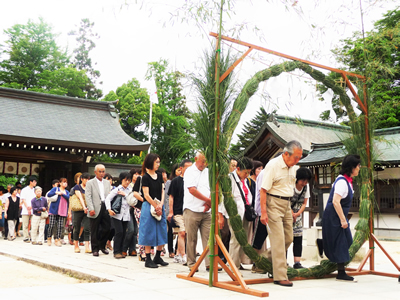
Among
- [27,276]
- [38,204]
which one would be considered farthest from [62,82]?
[27,276]

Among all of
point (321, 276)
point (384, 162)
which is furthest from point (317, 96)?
point (384, 162)

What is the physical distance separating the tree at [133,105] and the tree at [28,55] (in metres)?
5.66

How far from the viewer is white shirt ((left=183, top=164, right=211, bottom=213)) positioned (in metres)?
5.95

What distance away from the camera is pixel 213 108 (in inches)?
201

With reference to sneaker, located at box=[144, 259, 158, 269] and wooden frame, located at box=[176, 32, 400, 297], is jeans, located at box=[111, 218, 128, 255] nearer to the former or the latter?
sneaker, located at box=[144, 259, 158, 269]

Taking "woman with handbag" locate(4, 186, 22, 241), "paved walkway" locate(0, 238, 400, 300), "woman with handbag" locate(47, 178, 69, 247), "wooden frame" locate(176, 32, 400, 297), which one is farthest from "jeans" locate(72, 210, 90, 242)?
"woman with handbag" locate(4, 186, 22, 241)

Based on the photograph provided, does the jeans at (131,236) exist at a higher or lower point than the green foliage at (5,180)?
lower

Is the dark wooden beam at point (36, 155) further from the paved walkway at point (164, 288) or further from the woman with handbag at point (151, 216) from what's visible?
the woman with handbag at point (151, 216)

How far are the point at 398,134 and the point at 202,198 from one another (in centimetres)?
1510

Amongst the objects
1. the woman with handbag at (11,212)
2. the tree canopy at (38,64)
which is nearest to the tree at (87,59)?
the tree canopy at (38,64)

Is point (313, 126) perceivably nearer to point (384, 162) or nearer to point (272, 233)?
point (384, 162)

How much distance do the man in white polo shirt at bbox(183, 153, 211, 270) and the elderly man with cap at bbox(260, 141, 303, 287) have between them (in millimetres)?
1059

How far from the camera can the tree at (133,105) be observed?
33.9m

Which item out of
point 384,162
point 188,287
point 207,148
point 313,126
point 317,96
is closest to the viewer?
point 188,287
